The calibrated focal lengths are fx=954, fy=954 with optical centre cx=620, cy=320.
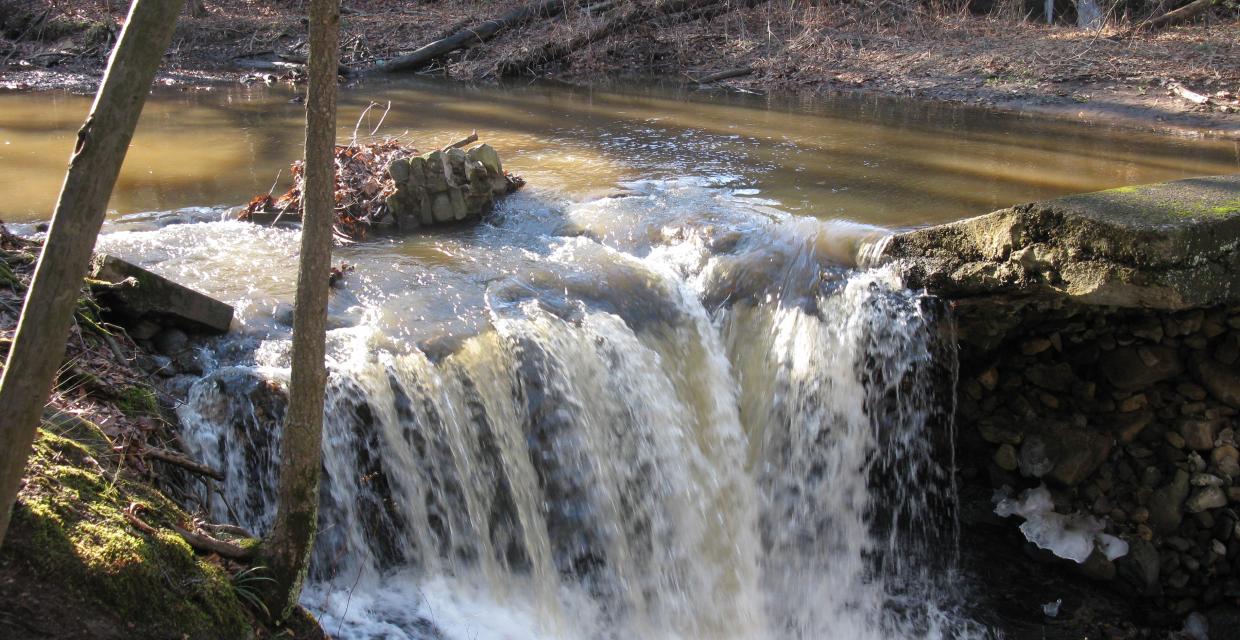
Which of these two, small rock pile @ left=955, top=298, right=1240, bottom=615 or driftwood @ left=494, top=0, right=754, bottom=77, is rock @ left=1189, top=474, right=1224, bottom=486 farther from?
driftwood @ left=494, top=0, right=754, bottom=77

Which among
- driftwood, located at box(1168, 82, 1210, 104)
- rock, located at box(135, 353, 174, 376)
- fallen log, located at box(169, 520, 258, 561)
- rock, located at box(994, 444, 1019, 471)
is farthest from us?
driftwood, located at box(1168, 82, 1210, 104)

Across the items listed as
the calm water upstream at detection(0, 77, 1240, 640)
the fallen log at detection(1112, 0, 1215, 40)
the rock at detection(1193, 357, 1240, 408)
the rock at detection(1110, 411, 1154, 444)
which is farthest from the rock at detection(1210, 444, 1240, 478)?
the fallen log at detection(1112, 0, 1215, 40)

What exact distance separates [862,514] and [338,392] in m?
3.12

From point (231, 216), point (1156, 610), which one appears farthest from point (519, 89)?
point (1156, 610)

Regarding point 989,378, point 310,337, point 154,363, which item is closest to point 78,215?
point 310,337

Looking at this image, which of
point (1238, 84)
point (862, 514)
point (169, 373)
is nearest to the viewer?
point (169, 373)

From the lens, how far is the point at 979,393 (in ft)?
18.9

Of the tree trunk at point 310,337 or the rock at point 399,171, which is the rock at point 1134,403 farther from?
the rock at point 399,171

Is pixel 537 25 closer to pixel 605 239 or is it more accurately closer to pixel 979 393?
pixel 605 239

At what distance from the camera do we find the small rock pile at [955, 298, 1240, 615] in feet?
17.4

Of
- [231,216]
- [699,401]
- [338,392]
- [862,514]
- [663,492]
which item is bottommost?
[862,514]

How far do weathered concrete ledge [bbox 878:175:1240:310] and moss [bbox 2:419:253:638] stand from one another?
4109 mm

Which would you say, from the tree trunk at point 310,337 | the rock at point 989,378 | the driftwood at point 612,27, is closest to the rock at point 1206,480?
the rock at point 989,378

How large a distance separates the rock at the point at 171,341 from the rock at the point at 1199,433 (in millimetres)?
5381
